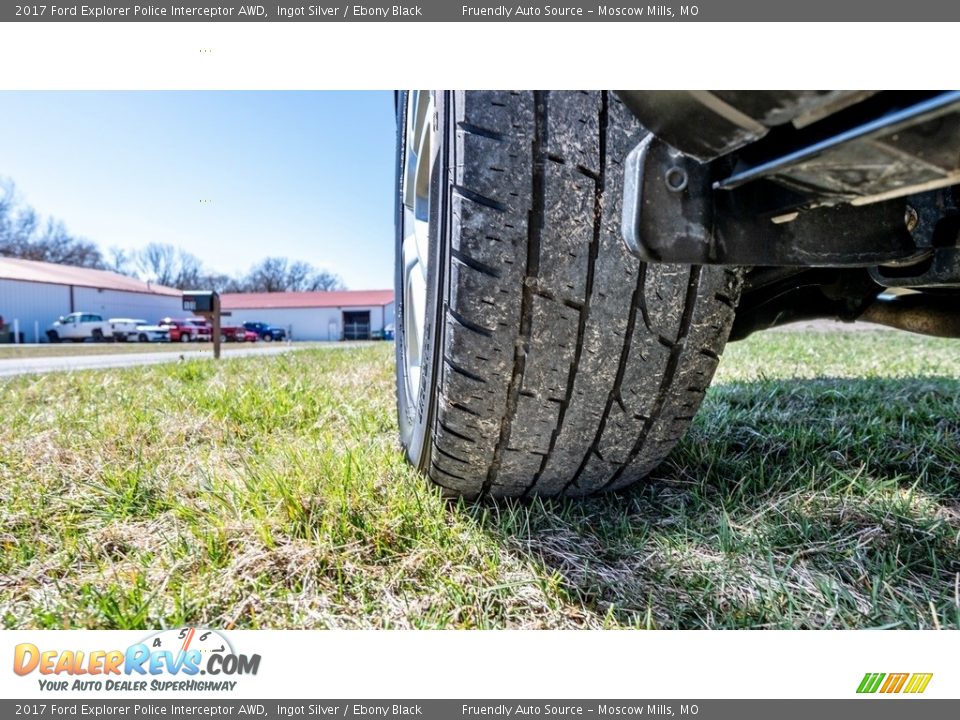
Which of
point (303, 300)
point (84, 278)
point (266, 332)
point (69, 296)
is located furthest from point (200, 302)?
point (303, 300)

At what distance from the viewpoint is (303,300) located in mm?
25812

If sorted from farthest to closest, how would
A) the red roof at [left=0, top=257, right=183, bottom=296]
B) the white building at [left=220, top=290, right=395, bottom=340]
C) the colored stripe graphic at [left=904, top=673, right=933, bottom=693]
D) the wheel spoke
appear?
the white building at [left=220, top=290, right=395, bottom=340]
the red roof at [left=0, top=257, right=183, bottom=296]
the wheel spoke
the colored stripe graphic at [left=904, top=673, right=933, bottom=693]

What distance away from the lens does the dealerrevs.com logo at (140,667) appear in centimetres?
57

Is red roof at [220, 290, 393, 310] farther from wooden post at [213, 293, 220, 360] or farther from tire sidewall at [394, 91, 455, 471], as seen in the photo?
tire sidewall at [394, 91, 455, 471]

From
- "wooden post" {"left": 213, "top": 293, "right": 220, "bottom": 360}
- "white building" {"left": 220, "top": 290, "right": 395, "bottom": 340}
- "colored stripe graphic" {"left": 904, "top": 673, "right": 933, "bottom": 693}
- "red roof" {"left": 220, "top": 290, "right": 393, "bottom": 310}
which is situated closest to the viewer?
"colored stripe graphic" {"left": 904, "top": 673, "right": 933, "bottom": 693}

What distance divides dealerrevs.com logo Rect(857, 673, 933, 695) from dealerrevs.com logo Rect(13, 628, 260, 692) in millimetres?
663

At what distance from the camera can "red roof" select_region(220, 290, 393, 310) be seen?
2481cm

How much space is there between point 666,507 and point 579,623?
34 cm

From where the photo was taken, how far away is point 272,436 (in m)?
1.39

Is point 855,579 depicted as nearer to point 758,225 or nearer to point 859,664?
→ point 859,664

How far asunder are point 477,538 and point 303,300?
2670 cm

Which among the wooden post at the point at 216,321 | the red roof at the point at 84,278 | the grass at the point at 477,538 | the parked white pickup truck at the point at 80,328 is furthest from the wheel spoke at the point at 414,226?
the parked white pickup truck at the point at 80,328

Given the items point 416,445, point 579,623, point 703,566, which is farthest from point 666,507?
point 416,445

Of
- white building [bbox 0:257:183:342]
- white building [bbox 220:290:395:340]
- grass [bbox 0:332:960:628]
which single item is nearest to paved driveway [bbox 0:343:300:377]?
white building [bbox 0:257:183:342]
